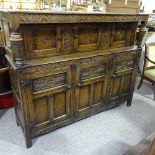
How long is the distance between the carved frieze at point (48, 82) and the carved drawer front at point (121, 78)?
0.72m

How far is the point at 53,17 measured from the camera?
136 cm

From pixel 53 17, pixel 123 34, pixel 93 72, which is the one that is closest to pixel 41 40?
pixel 53 17

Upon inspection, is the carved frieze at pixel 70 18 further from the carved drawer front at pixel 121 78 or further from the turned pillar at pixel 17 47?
the carved drawer front at pixel 121 78

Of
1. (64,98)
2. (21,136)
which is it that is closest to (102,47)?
(64,98)

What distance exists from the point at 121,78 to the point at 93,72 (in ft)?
1.71

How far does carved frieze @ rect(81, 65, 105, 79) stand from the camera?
1805mm

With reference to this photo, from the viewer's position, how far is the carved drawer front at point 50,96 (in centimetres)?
156

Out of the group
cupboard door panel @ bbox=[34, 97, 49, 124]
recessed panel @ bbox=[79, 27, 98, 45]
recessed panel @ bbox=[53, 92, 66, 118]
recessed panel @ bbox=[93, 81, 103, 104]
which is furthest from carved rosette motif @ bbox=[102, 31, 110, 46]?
cupboard door panel @ bbox=[34, 97, 49, 124]

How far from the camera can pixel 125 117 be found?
230cm

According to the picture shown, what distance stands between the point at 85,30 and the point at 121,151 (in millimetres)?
1324

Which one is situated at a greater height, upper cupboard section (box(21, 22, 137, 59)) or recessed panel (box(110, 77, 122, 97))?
upper cupboard section (box(21, 22, 137, 59))

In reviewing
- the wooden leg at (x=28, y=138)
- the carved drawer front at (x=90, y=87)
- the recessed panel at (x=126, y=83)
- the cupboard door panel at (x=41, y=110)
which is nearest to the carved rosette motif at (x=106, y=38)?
the carved drawer front at (x=90, y=87)

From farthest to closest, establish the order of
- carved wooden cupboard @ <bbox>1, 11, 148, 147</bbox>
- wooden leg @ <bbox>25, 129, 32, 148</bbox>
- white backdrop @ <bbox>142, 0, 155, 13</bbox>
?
white backdrop @ <bbox>142, 0, 155, 13</bbox> < wooden leg @ <bbox>25, 129, 32, 148</bbox> < carved wooden cupboard @ <bbox>1, 11, 148, 147</bbox>

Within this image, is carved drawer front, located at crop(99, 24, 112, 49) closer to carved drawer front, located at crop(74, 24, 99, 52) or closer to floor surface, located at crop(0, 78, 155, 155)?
carved drawer front, located at crop(74, 24, 99, 52)
